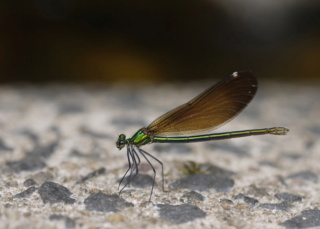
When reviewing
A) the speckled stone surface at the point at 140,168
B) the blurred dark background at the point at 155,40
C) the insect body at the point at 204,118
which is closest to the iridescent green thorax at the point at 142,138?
the insect body at the point at 204,118

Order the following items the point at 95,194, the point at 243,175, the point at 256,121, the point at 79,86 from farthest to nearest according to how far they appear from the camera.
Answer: the point at 79,86, the point at 256,121, the point at 243,175, the point at 95,194

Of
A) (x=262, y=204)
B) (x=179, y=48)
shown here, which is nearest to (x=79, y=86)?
(x=179, y=48)

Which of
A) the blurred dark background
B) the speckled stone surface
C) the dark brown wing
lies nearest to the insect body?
the dark brown wing

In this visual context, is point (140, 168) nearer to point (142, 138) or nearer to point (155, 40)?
point (142, 138)

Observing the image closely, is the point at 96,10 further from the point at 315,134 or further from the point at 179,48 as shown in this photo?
the point at 315,134

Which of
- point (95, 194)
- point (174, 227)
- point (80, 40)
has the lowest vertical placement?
point (174, 227)
